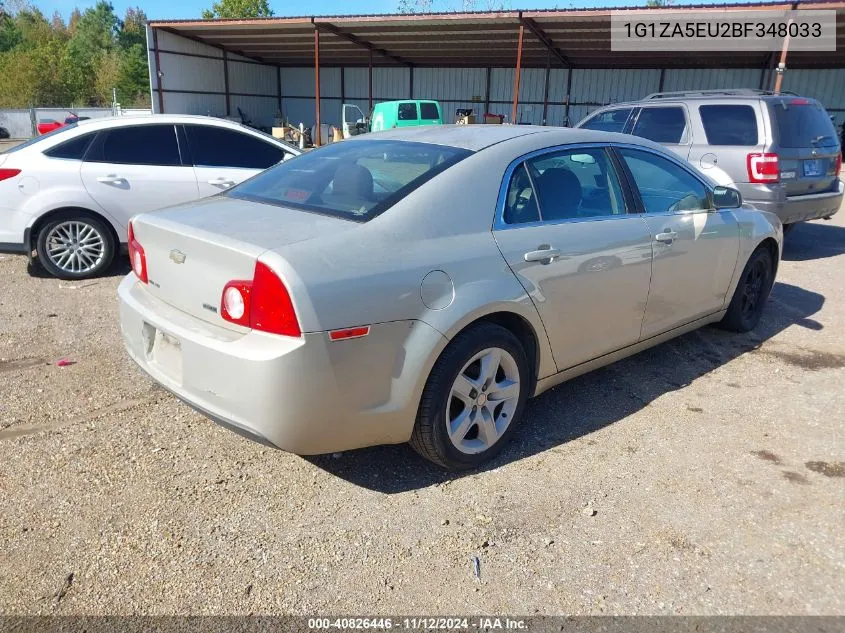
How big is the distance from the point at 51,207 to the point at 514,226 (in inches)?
193

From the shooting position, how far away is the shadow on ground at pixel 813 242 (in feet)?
27.9

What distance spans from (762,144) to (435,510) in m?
6.62

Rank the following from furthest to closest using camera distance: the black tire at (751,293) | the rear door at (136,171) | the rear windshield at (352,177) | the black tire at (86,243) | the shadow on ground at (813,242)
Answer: the shadow on ground at (813,242), the rear door at (136,171), the black tire at (86,243), the black tire at (751,293), the rear windshield at (352,177)

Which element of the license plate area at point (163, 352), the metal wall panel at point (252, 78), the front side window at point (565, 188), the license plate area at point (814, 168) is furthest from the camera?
the metal wall panel at point (252, 78)

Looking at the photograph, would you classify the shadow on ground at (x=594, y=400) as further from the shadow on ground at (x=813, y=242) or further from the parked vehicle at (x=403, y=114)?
the parked vehicle at (x=403, y=114)

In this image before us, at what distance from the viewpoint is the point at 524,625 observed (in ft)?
7.41

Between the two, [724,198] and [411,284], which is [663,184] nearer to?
[724,198]

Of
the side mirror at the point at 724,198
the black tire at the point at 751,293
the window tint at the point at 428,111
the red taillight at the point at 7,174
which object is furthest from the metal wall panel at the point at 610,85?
the red taillight at the point at 7,174

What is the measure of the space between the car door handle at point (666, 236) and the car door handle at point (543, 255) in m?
0.92

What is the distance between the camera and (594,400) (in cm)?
402

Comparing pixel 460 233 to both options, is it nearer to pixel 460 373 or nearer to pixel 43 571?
pixel 460 373

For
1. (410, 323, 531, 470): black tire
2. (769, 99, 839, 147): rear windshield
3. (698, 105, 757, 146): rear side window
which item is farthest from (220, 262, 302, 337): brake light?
(769, 99, 839, 147): rear windshield

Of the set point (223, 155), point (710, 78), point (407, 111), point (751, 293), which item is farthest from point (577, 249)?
point (710, 78)

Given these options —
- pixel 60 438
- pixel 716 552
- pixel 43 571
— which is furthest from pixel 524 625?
pixel 60 438
